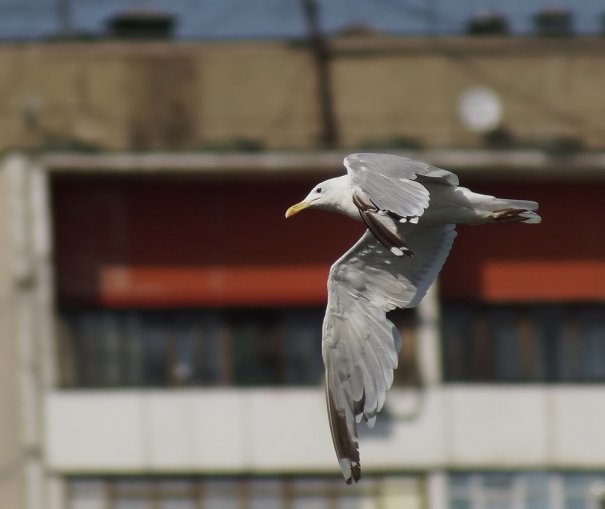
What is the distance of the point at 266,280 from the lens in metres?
33.3

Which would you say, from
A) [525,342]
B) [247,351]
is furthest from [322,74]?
[525,342]

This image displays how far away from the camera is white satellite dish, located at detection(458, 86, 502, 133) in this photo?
32.7m

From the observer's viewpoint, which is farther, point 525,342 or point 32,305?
point 525,342

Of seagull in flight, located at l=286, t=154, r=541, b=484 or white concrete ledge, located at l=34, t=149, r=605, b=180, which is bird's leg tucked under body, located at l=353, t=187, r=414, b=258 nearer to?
seagull in flight, located at l=286, t=154, r=541, b=484

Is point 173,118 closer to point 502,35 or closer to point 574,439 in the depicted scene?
point 502,35

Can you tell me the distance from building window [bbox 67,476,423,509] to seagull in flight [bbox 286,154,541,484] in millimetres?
14764

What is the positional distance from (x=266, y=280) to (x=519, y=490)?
5.43m

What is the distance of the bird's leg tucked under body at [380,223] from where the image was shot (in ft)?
47.6

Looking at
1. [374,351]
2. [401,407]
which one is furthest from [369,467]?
[374,351]

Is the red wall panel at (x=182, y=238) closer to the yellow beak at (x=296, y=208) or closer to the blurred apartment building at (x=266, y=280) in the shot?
the blurred apartment building at (x=266, y=280)

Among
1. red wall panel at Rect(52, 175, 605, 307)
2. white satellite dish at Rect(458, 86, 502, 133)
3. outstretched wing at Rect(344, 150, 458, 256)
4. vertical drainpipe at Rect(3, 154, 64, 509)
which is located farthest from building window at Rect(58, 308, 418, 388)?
outstretched wing at Rect(344, 150, 458, 256)

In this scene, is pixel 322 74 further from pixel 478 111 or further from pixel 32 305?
pixel 32 305

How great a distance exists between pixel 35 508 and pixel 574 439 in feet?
28.2

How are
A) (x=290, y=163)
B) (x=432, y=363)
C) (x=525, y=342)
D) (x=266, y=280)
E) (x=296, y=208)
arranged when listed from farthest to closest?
(x=525, y=342), (x=266, y=280), (x=432, y=363), (x=290, y=163), (x=296, y=208)
